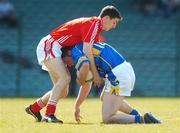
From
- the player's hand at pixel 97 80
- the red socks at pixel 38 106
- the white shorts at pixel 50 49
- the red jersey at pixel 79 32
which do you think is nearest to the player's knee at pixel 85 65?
the player's hand at pixel 97 80

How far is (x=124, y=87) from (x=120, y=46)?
1440 cm

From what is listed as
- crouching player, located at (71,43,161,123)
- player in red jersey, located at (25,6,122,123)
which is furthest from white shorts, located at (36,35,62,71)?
crouching player, located at (71,43,161,123)

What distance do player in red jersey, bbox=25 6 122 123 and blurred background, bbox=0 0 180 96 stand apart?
9384mm

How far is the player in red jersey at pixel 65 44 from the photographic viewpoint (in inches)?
477

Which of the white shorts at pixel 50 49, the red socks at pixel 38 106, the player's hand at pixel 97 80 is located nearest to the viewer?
the player's hand at pixel 97 80

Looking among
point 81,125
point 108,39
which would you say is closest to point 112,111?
point 81,125

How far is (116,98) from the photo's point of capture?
40.1 feet

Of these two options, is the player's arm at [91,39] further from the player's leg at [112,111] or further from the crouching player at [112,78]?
the player's leg at [112,111]

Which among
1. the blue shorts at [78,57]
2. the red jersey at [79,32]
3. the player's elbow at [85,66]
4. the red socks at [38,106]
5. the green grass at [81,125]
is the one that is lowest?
the green grass at [81,125]

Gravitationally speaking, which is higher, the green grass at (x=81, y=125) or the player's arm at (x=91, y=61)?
the player's arm at (x=91, y=61)

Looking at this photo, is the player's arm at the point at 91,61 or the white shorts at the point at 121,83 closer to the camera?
the player's arm at the point at 91,61

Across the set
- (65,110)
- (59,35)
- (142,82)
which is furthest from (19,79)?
(59,35)

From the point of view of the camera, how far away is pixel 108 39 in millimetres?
27266

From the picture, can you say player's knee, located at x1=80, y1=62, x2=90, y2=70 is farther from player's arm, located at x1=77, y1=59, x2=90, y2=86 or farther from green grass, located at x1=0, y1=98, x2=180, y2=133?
green grass, located at x1=0, y1=98, x2=180, y2=133
